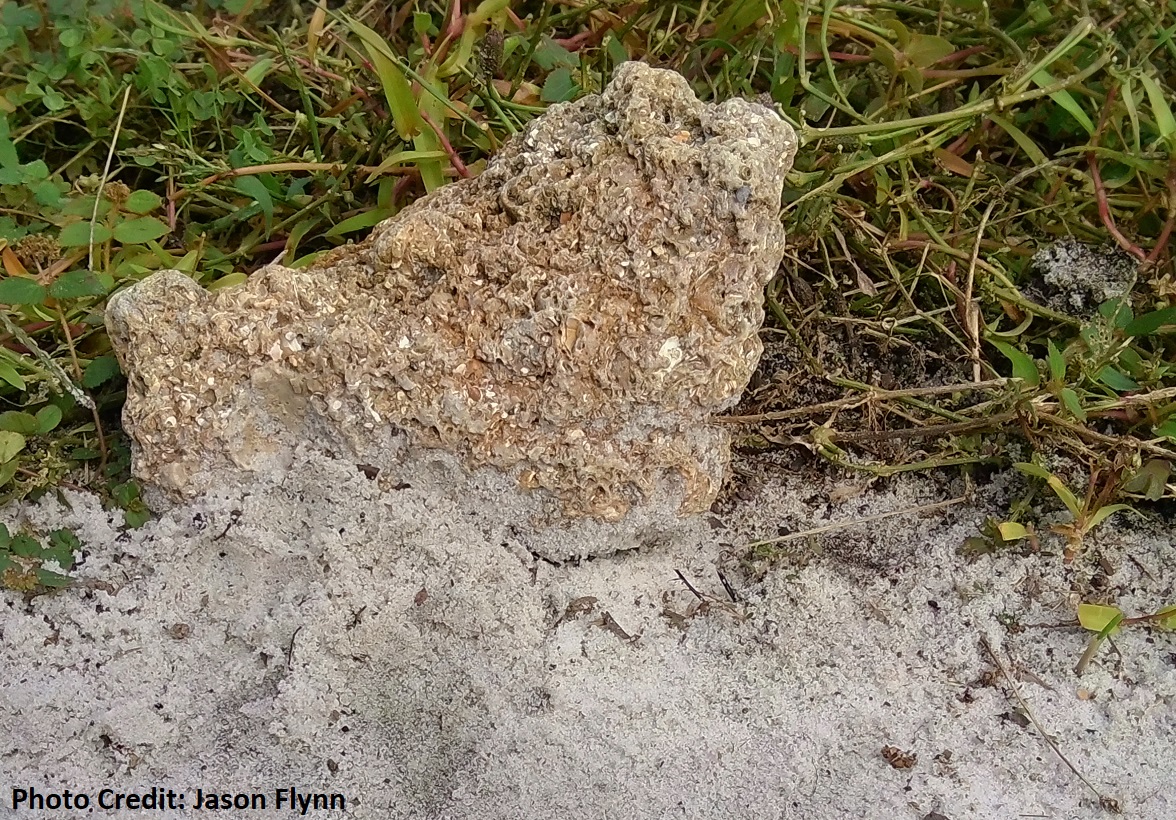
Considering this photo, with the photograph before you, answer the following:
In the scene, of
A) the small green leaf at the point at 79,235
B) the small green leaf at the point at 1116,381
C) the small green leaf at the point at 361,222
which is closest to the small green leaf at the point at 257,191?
the small green leaf at the point at 361,222

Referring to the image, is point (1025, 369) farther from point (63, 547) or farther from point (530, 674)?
point (63, 547)

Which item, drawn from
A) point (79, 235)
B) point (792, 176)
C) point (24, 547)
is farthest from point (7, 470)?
point (792, 176)

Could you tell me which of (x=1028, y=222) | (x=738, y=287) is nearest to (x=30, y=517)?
(x=738, y=287)

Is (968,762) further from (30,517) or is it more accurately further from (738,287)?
(30,517)

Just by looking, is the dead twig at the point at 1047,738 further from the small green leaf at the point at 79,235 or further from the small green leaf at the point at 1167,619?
the small green leaf at the point at 79,235

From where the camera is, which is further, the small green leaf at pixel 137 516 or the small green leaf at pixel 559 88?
the small green leaf at pixel 559 88

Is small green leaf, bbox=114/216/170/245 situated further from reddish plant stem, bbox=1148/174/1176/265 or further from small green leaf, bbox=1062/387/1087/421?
reddish plant stem, bbox=1148/174/1176/265

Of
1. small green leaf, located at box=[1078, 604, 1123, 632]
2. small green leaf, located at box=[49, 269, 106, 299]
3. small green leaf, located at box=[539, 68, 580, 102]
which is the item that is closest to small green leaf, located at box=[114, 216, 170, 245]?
small green leaf, located at box=[49, 269, 106, 299]
